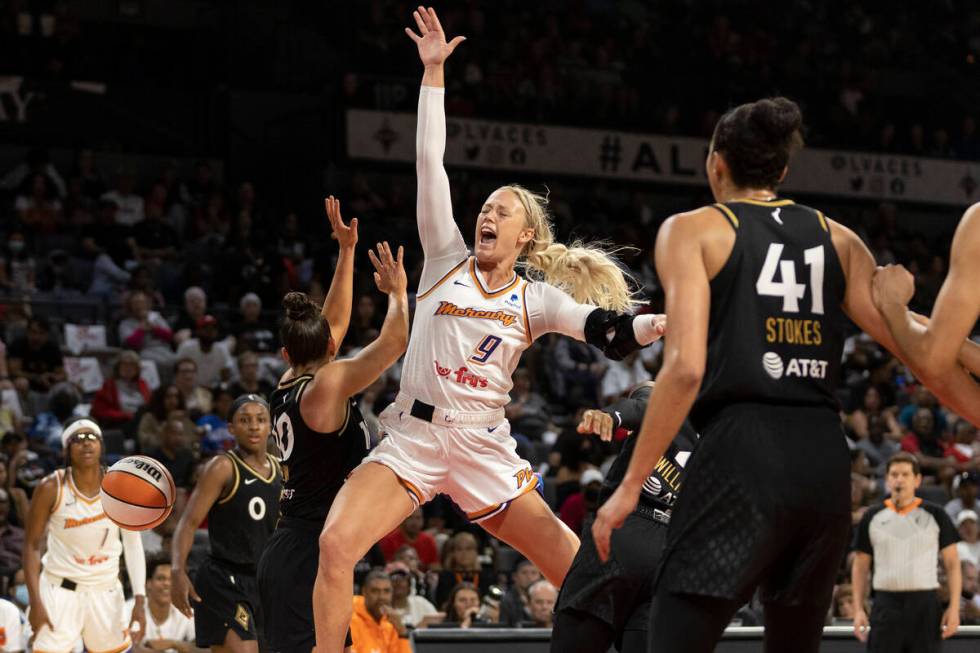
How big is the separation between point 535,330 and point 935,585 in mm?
5220

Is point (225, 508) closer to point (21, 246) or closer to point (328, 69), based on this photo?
point (21, 246)

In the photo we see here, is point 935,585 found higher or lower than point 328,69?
lower

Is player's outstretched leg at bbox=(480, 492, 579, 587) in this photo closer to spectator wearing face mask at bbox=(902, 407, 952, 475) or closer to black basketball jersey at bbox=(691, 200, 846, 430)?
black basketball jersey at bbox=(691, 200, 846, 430)

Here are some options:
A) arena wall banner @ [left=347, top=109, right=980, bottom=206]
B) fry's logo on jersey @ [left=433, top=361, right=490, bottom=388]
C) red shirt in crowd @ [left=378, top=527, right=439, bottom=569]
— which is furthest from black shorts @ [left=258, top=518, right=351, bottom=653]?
arena wall banner @ [left=347, top=109, right=980, bottom=206]

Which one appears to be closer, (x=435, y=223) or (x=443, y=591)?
(x=435, y=223)

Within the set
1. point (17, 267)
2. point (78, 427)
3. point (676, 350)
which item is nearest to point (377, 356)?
point (676, 350)

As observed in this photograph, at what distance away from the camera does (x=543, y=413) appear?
557 inches

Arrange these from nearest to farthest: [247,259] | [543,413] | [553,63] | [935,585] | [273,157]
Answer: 1. [935,585]
2. [543,413]
3. [247,259]
4. [273,157]
5. [553,63]

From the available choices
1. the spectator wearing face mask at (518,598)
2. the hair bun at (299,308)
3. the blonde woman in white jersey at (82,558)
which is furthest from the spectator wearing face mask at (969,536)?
the hair bun at (299,308)

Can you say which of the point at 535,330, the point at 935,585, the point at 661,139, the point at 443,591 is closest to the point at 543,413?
the point at 443,591

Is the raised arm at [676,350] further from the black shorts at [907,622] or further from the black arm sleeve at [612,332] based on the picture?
the black shorts at [907,622]

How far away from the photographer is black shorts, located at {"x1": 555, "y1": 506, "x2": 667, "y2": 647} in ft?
14.8

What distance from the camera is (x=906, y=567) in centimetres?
938

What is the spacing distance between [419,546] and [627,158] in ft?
30.4
